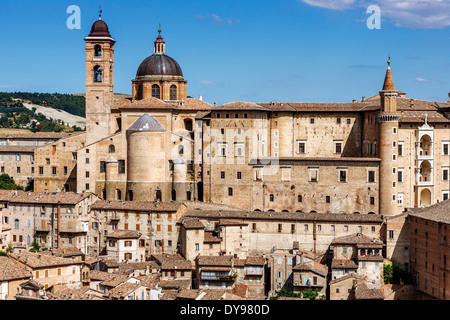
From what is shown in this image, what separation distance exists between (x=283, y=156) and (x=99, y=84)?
1527 centimetres

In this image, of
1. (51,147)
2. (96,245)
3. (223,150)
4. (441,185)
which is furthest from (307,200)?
(51,147)

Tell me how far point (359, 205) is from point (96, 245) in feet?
59.6

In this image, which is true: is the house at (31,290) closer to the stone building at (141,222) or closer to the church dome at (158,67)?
the stone building at (141,222)

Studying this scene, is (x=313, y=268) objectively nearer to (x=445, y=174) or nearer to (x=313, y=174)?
(x=313, y=174)

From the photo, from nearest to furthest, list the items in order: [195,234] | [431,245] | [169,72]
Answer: [431,245]
[195,234]
[169,72]

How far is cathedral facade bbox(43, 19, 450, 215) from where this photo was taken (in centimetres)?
4959

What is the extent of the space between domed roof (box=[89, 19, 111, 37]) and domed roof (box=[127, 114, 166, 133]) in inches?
319

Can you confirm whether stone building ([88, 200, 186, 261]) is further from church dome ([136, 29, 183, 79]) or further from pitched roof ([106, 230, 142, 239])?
church dome ([136, 29, 183, 79])

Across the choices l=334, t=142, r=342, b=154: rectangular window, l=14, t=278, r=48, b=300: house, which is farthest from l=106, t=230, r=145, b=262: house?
l=334, t=142, r=342, b=154: rectangular window

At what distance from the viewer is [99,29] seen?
55.7 m

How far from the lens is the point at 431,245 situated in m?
41.3

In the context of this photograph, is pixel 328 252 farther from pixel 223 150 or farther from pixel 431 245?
pixel 223 150

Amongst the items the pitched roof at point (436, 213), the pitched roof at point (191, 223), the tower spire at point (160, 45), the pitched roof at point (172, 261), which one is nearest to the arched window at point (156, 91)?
the tower spire at point (160, 45)

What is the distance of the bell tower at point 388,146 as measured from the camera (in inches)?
1928
